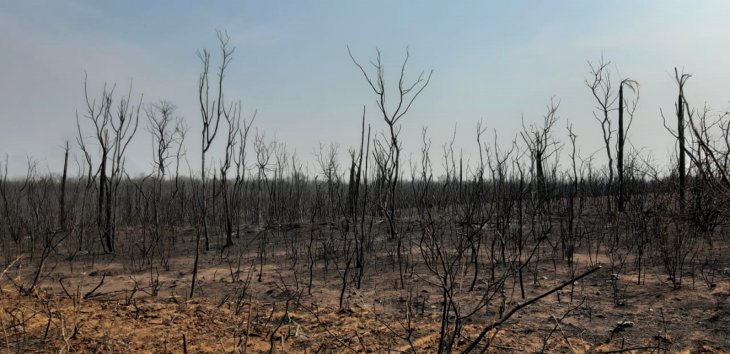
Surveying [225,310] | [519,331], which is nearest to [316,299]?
[225,310]

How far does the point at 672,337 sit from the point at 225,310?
4.08 m

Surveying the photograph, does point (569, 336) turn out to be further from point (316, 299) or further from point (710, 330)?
point (316, 299)

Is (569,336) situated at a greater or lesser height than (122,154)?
lesser

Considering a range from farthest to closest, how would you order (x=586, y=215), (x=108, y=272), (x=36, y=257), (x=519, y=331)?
(x=586, y=215), (x=36, y=257), (x=108, y=272), (x=519, y=331)

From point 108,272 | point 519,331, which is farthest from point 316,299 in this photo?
point 108,272

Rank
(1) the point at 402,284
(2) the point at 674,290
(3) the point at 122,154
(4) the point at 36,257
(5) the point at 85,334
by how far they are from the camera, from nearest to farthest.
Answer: (5) the point at 85,334
(2) the point at 674,290
(1) the point at 402,284
(4) the point at 36,257
(3) the point at 122,154

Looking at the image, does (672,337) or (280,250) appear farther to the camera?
(280,250)

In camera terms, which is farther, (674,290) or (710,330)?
(674,290)

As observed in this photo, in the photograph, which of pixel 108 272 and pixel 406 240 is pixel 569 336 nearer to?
pixel 406 240

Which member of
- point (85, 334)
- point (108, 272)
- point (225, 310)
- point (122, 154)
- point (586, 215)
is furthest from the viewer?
point (586, 215)

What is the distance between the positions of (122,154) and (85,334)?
666 cm

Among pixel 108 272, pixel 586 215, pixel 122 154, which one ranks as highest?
pixel 122 154

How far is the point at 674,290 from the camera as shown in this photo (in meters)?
5.21

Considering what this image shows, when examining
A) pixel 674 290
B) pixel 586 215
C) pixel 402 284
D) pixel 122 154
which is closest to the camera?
pixel 674 290
